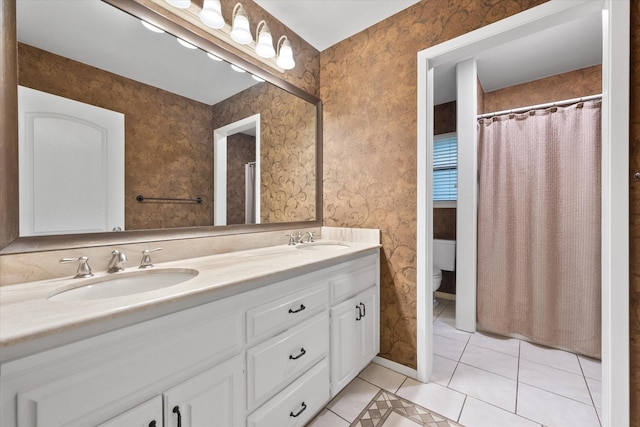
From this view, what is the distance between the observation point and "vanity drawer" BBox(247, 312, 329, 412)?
0.97 metres

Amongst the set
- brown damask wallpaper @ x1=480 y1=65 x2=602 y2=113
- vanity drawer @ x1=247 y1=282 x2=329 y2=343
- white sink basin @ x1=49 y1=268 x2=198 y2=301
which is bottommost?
vanity drawer @ x1=247 y1=282 x2=329 y2=343

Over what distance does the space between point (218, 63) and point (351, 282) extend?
4.78ft

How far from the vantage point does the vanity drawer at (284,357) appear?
3.19 ft

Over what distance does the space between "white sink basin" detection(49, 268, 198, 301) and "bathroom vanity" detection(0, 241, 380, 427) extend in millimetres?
35

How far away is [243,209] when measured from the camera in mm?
1610

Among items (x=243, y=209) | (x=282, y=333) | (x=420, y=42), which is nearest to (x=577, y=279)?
(x=420, y=42)

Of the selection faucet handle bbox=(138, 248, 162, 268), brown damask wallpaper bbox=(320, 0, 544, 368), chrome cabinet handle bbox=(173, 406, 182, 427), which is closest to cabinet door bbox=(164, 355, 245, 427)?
chrome cabinet handle bbox=(173, 406, 182, 427)

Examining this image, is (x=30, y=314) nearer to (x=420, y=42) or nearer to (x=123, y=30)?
(x=123, y=30)

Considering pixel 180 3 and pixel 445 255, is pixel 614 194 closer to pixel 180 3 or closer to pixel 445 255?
pixel 445 255

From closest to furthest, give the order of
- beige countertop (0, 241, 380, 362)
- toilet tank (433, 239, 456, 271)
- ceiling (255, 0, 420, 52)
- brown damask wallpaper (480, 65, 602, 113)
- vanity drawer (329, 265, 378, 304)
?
beige countertop (0, 241, 380, 362) < vanity drawer (329, 265, 378, 304) < ceiling (255, 0, 420, 52) < brown damask wallpaper (480, 65, 602, 113) < toilet tank (433, 239, 456, 271)

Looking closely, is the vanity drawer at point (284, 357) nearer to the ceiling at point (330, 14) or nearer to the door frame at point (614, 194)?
the door frame at point (614, 194)

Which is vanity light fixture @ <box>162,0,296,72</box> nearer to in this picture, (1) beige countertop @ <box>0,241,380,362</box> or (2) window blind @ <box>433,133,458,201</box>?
(1) beige countertop @ <box>0,241,380,362</box>

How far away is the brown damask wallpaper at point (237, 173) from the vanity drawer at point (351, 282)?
0.69 m

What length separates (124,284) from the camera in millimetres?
1024
